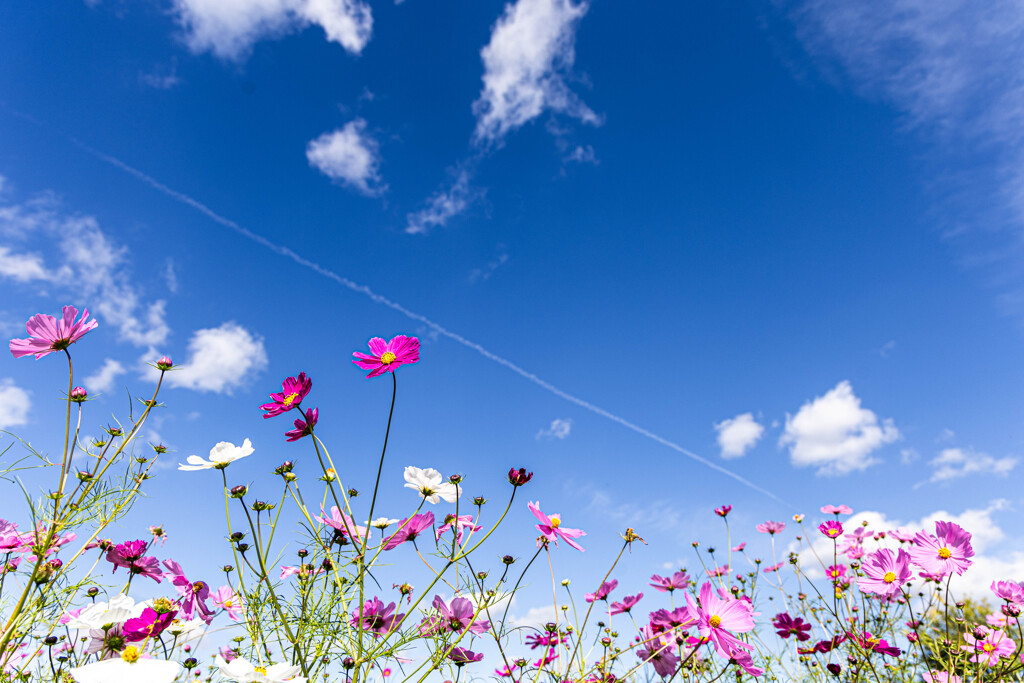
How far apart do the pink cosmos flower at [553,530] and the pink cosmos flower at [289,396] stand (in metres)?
0.70

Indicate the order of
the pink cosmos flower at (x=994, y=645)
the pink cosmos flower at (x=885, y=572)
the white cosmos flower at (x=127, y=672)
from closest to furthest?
the white cosmos flower at (x=127, y=672) < the pink cosmos flower at (x=885, y=572) < the pink cosmos flower at (x=994, y=645)

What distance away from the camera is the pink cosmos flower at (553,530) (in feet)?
5.20

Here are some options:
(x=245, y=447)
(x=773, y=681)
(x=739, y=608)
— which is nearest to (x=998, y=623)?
(x=773, y=681)

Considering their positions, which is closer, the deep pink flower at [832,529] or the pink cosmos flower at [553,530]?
the pink cosmos flower at [553,530]

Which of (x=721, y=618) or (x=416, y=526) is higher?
(x=416, y=526)

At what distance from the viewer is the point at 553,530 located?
1644mm

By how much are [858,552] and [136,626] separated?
133 inches

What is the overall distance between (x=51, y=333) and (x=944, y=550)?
7.99ft

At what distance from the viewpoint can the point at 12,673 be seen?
1433 millimetres

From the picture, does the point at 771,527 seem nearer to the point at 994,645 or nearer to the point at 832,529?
the point at 832,529

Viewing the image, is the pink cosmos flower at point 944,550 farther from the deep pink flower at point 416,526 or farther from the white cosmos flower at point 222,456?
the white cosmos flower at point 222,456

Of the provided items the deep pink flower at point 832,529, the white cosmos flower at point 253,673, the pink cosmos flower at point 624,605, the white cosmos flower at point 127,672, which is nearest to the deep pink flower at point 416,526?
the white cosmos flower at point 253,673

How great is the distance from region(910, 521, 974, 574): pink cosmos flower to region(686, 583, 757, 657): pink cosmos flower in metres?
0.59

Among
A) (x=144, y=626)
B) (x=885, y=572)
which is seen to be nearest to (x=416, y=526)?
(x=144, y=626)
